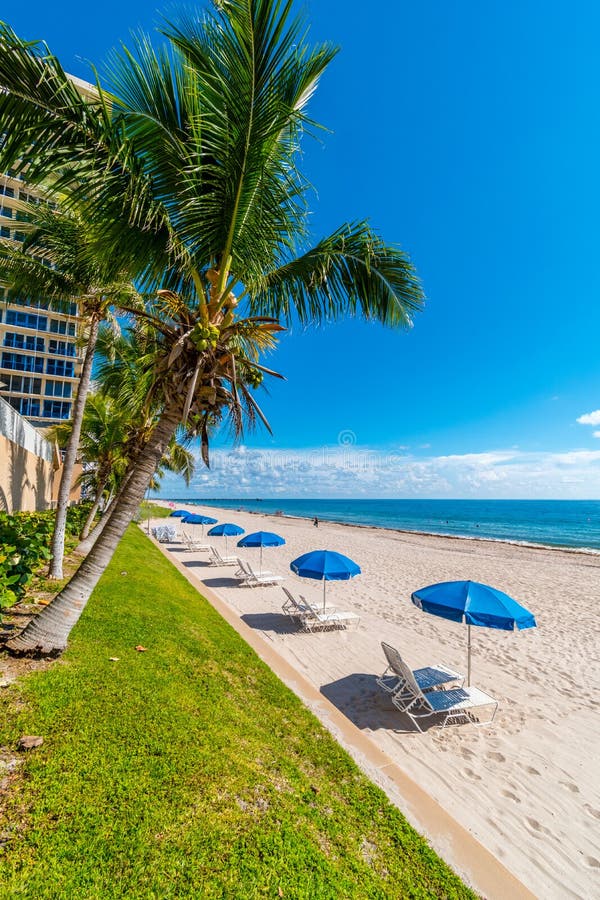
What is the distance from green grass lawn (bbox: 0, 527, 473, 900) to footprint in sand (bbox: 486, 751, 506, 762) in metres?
2.13

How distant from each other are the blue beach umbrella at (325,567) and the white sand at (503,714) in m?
1.60

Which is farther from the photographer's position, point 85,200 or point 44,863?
point 85,200

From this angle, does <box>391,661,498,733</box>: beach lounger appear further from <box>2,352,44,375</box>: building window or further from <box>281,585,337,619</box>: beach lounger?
<box>2,352,44,375</box>: building window

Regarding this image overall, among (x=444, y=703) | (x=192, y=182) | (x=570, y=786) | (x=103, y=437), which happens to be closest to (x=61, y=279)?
(x=192, y=182)

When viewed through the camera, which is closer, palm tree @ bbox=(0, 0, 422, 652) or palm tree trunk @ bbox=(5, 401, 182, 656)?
palm tree @ bbox=(0, 0, 422, 652)

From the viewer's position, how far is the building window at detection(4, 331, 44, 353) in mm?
40469

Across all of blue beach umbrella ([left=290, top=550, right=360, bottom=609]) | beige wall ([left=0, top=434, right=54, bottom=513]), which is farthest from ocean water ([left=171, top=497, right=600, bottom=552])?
beige wall ([left=0, top=434, right=54, bottom=513])

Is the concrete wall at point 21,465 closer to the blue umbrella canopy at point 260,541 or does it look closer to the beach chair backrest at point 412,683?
the blue umbrella canopy at point 260,541

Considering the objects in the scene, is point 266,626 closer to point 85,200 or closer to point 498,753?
point 498,753

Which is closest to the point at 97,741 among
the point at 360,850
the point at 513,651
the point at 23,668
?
the point at 23,668

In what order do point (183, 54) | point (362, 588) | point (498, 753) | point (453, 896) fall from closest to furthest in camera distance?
point (453, 896), point (183, 54), point (498, 753), point (362, 588)

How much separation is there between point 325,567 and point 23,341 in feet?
153

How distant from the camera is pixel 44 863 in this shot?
7.65 ft

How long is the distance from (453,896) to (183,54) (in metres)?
7.81
